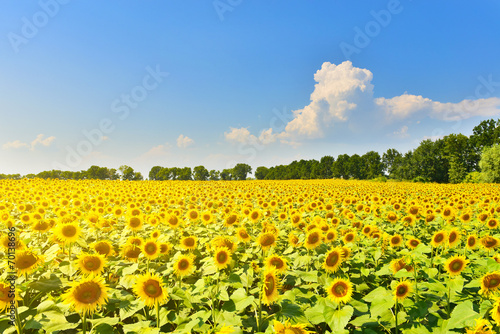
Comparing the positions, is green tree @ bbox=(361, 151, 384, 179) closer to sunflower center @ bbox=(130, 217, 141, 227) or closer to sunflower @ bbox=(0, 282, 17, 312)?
sunflower center @ bbox=(130, 217, 141, 227)

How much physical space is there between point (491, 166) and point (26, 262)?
68.2 m

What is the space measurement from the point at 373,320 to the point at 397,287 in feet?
1.55

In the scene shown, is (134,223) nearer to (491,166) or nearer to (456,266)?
(456,266)

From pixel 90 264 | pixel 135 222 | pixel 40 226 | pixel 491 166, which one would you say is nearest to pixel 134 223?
pixel 135 222

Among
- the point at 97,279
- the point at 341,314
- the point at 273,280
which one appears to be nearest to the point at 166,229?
the point at 97,279

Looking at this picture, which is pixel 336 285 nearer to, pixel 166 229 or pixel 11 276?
pixel 11 276

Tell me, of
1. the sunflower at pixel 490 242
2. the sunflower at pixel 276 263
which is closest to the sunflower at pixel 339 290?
the sunflower at pixel 276 263

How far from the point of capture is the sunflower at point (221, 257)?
11.6 ft

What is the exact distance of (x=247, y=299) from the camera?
2.90 metres

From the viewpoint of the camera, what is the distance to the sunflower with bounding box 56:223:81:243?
4129mm

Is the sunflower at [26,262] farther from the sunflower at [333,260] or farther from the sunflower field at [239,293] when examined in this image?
the sunflower at [333,260]

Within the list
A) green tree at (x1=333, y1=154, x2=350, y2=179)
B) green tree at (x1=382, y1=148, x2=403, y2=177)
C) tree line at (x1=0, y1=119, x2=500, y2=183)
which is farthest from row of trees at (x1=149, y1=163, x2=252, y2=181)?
green tree at (x1=382, y1=148, x2=403, y2=177)

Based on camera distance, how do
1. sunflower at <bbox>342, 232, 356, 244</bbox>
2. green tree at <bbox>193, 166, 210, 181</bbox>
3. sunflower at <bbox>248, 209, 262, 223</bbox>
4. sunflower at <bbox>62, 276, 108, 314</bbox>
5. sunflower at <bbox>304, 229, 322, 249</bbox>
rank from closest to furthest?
sunflower at <bbox>62, 276, 108, 314</bbox> < sunflower at <bbox>304, 229, 322, 249</bbox> < sunflower at <bbox>342, 232, 356, 244</bbox> < sunflower at <bbox>248, 209, 262, 223</bbox> < green tree at <bbox>193, 166, 210, 181</bbox>

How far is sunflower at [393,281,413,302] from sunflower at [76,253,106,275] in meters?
3.60
